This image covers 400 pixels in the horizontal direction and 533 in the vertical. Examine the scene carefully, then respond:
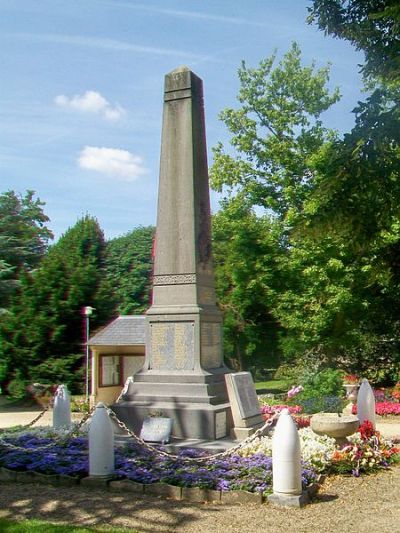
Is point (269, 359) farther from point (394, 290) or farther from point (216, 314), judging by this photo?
point (216, 314)

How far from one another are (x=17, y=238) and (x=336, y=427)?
27531 mm

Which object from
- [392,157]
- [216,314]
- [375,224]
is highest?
[392,157]

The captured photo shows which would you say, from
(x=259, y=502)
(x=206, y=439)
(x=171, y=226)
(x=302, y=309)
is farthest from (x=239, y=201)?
(x=259, y=502)

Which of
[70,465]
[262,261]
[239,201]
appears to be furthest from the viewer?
[239,201]

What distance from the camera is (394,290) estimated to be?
82.4 feet

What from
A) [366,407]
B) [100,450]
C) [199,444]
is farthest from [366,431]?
[100,450]

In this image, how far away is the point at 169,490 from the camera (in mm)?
8094

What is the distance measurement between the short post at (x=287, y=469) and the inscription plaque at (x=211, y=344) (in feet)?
12.6

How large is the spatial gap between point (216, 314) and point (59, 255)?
16708mm

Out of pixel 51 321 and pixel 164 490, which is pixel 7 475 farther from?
pixel 51 321

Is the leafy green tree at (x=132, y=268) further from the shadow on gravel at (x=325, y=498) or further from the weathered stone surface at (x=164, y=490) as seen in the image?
the shadow on gravel at (x=325, y=498)

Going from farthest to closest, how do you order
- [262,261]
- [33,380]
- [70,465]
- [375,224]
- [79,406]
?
[262,261] < [33,380] < [79,406] < [375,224] < [70,465]

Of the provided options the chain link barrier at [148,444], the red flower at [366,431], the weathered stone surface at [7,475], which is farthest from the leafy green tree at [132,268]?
the weathered stone surface at [7,475]

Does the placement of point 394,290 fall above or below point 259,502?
above
